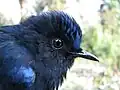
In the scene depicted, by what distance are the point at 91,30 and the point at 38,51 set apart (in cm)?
641

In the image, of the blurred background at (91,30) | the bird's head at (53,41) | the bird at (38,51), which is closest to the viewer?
the bird at (38,51)

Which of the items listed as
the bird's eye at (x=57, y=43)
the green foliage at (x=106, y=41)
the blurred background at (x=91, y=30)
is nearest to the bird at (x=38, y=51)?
the bird's eye at (x=57, y=43)

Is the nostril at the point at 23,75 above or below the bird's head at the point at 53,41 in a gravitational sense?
below

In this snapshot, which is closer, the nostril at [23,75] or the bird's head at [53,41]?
the nostril at [23,75]

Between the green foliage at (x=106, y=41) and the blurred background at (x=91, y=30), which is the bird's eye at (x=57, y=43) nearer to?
the blurred background at (x=91, y=30)

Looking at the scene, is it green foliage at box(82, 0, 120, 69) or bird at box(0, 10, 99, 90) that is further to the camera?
green foliage at box(82, 0, 120, 69)

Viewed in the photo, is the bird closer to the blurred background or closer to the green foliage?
the blurred background

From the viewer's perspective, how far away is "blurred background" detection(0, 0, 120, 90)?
859cm

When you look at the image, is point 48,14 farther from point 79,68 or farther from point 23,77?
point 79,68

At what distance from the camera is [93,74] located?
9.23 metres

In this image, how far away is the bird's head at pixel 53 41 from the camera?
444cm

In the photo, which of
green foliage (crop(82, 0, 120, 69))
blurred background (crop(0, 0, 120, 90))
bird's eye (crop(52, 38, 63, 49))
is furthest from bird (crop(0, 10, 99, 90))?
green foliage (crop(82, 0, 120, 69))

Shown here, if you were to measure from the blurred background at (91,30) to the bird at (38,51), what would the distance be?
323 cm

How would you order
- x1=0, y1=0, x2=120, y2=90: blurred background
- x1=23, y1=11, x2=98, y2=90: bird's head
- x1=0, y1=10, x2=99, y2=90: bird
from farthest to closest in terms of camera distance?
x1=0, y1=0, x2=120, y2=90: blurred background, x1=23, y1=11, x2=98, y2=90: bird's head, x1=0, y1=10, x2=99, y2=90: bird
